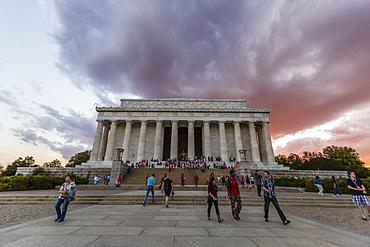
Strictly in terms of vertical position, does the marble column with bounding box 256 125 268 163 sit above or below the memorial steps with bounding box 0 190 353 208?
above

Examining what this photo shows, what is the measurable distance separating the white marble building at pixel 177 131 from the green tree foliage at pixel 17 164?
2731 centimetres

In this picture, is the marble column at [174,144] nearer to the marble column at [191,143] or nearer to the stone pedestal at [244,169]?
the marble column at [191,143]

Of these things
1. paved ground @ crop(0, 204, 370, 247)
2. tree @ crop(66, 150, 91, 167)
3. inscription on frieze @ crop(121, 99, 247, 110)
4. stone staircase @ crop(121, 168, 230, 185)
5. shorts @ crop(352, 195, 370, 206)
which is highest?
inscription on frieze @ crop(121, 99, 247, 110)

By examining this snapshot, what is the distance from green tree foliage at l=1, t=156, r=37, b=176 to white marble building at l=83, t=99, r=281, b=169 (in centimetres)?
2731

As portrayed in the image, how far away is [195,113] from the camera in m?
41.5

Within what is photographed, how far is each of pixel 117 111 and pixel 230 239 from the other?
42229 mm

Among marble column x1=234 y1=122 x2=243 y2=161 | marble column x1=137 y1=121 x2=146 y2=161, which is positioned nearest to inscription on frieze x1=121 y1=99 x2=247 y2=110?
marble column x1=137 y1=121 x2=146 y2=161

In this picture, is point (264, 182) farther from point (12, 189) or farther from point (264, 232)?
point (12, 189)

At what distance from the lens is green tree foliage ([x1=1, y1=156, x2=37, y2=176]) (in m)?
43.9

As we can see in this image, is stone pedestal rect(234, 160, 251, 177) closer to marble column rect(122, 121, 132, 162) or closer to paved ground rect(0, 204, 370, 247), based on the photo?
paved ground rect(0, 204, 370, 247)

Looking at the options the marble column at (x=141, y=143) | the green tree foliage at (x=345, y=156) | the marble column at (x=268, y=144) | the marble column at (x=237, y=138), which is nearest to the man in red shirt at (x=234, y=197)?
the marble column at (x=141, y=143)

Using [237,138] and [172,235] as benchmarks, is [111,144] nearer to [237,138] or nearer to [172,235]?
[237,138]

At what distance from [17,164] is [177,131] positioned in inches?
1960

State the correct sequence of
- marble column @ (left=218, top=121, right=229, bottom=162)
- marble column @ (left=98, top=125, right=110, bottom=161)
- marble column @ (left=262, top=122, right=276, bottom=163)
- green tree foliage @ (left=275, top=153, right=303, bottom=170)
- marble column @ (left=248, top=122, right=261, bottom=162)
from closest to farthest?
marble column @ (left=262, top=122, right=276, bottom=163)
marble column @ (left=218, top=121, right=229, bottom=162)
marble column @ (left=248, top=122, right=261, bottom=162)
marble column @ (left=98, top=125, right=110, bottom=161)
green tree foliage @ (left=275, top=153, right=303, bottom=170)
